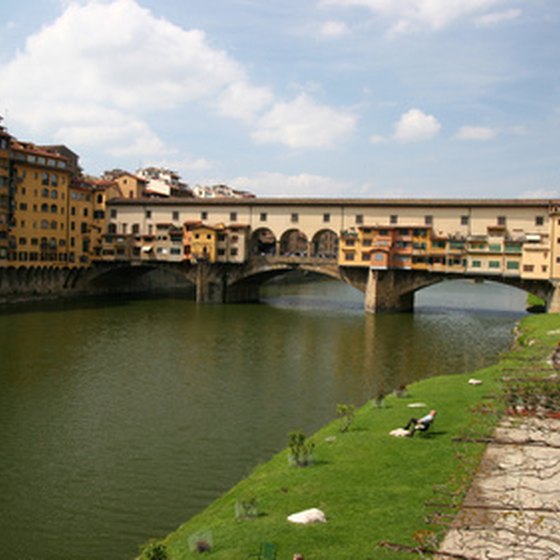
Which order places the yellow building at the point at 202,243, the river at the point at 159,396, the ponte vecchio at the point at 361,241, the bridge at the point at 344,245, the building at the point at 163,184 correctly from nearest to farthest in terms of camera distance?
1. the river at the point at 159,396
2. the ponte vecchio at the point at 361,241
3. the bridge at the point at 344,245
4. the yellow building at the point at 202,243
5. the building at the point at 163,184

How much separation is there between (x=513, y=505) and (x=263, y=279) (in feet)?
207

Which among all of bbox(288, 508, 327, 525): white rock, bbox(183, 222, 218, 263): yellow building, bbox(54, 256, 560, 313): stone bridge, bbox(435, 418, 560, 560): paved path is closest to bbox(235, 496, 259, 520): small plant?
bbox(288, 508, 327, 525): white rock

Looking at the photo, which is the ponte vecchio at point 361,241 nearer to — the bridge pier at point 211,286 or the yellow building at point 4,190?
the bridge pier at point 211,286

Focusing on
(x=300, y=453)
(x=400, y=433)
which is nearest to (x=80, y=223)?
(x=400, y=433)

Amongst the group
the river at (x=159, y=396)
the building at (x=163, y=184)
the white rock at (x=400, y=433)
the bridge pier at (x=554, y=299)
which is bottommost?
the river at (x=159, y=396)

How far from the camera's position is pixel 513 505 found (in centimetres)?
1208

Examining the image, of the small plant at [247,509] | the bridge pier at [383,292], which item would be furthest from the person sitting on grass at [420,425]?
the bridge pier at [383,292]

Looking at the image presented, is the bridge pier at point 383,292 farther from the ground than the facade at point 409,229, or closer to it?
closer to it

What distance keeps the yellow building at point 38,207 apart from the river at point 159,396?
12422 mm

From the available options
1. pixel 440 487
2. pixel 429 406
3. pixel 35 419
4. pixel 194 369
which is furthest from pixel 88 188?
pixel 440 487

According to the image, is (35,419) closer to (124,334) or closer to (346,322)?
(124,334)

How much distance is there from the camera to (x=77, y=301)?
6931 cm

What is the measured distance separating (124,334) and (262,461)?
29.0 m

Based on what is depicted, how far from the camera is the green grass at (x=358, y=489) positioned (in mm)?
11109
